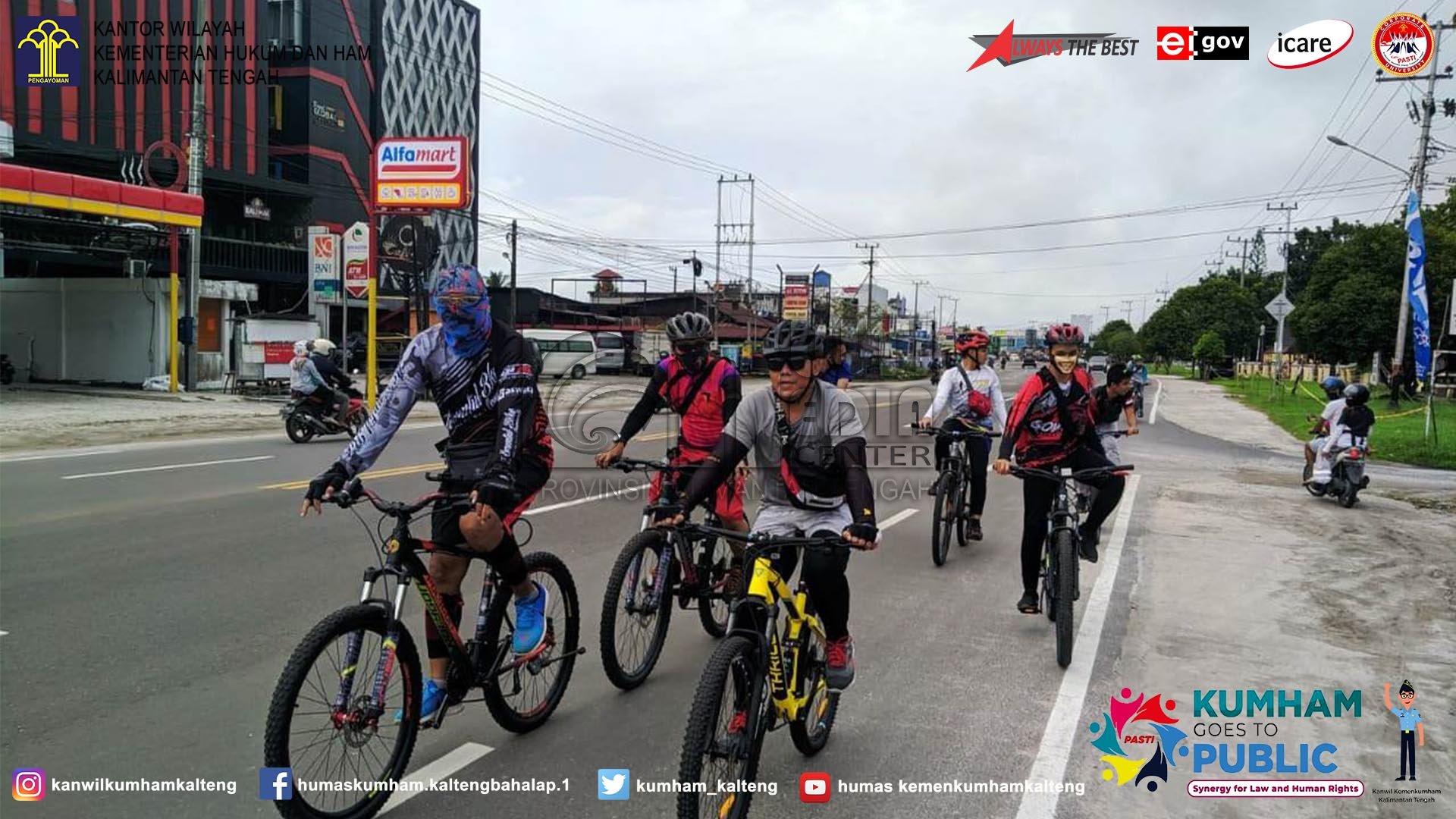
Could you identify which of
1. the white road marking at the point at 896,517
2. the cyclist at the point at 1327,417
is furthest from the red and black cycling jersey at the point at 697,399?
the cyclist at the point at 1327,417

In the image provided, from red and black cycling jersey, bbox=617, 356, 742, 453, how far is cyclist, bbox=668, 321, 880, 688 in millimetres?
1643

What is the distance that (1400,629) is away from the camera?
21.0ft

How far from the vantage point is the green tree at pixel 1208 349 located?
65000 millimetres

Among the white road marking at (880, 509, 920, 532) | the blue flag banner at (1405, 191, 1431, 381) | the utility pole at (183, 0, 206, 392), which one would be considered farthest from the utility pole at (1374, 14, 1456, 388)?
the utility pole at (183, 0, 206, 392)

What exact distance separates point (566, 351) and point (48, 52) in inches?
927

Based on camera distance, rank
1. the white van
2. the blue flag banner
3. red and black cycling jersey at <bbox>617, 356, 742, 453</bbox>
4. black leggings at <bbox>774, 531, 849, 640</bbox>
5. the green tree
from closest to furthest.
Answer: black leggings at <bbox>774, 531, 849, 640</bbox>, red and black cycling jersey at <bbox>617, 356, 742, 453</bbox>, the blue flag banner, the white van, the green tree

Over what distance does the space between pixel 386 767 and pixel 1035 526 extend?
165 inches

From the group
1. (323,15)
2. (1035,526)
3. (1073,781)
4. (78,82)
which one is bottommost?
(1073,781)

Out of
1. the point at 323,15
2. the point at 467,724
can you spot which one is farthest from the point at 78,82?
the point at 467,724

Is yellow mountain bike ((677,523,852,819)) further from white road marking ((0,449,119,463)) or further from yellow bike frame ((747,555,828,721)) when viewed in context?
white road marking ((0,449,119,463))

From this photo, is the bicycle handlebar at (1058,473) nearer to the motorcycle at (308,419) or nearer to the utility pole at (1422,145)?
the motorcycle at (308,419)

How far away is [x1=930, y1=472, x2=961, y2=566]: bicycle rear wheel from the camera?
8.00 metres

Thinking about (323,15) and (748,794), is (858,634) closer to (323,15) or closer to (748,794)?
(748,794)

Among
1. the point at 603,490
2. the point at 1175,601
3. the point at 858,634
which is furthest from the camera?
the point at 603,490
